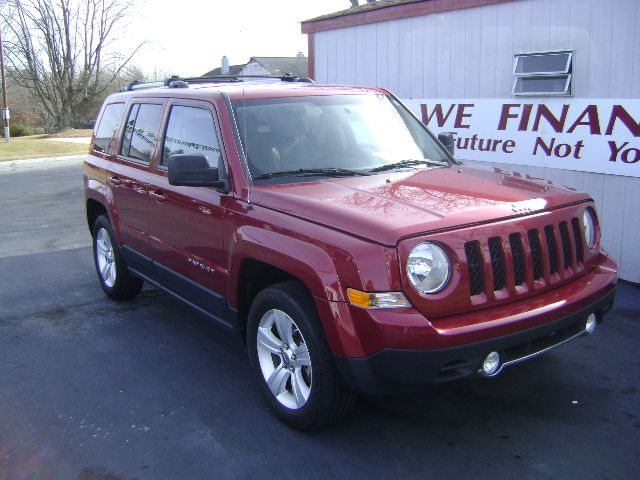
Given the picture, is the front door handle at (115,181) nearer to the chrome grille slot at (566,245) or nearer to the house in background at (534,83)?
the chrome grille slot at (566,245)

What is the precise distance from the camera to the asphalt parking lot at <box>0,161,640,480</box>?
3387mm

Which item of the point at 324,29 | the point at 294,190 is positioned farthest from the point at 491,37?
the point at 294,190

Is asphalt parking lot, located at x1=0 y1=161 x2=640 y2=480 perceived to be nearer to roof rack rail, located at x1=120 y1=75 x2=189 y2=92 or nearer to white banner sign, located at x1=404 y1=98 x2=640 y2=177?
white banner sign, located at x1=404 y1=98 x2=640 y2=177

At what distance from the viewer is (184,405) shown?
4.09m

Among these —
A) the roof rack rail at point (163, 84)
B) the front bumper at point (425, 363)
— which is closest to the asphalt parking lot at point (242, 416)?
the front bumper at point (425, 363)

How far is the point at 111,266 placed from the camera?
6.17 m

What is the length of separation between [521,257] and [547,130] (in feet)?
12.9

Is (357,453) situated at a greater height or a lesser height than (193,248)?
lesser

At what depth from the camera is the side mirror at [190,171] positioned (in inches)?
152

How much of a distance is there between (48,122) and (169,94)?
45.0m

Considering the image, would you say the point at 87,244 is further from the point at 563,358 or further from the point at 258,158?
the point at 563,358

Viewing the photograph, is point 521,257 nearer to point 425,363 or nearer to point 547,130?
point 425,363

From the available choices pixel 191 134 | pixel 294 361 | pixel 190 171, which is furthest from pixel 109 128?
pixel 294 361

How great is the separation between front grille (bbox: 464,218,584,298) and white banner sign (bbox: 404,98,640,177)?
9.76 ft
